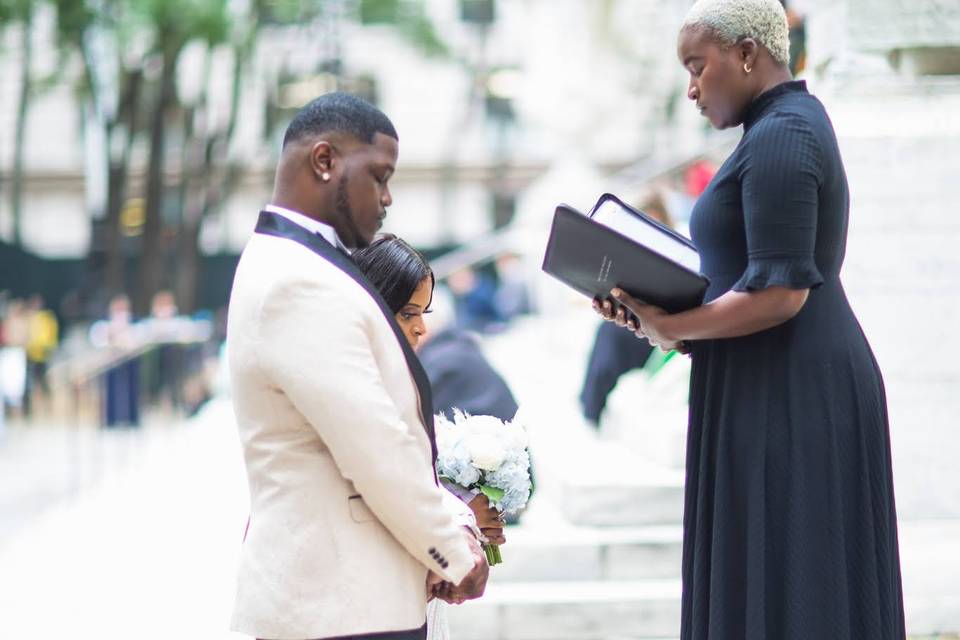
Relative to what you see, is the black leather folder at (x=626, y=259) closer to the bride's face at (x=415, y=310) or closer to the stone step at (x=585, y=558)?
the bride's face at (x=415, y=310)

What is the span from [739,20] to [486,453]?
4.35ft

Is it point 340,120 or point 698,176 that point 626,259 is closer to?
point 340,120

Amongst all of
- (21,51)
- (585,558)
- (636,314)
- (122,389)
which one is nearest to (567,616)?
(585,558)

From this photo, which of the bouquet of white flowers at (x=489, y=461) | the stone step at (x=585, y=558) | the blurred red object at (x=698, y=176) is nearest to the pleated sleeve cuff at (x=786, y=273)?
the bouquet of white flowers at (x=489, y=461)

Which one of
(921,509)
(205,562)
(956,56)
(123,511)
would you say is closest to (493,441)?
(921,509)

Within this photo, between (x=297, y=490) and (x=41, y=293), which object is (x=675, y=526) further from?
(x=41, y=293)

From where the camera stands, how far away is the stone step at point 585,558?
19.7ft

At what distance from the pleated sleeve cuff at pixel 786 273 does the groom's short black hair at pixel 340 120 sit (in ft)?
3.22

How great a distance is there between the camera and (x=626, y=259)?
122 inches

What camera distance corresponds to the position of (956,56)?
6008mm

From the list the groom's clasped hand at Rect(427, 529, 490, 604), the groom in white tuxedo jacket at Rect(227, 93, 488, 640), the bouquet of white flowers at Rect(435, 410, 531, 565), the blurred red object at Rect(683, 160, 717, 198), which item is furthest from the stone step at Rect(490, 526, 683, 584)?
the blurred red object at Rect(683, 160, 717, 198)

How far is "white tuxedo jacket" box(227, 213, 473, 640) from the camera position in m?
2.51

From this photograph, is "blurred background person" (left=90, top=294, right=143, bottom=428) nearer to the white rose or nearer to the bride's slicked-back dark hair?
the bride's slicked-back dark hair

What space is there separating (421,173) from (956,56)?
32.7 m
